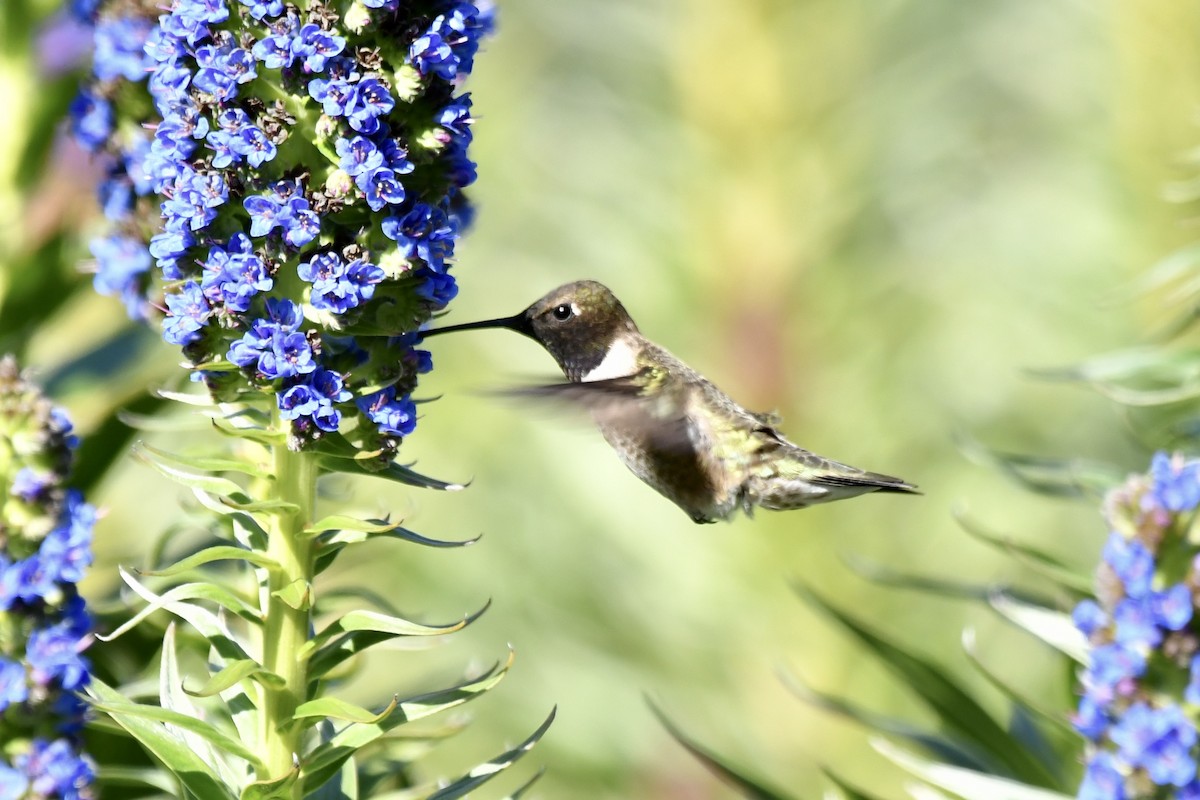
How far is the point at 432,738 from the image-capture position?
106 inches

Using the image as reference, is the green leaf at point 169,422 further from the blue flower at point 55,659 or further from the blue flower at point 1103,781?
the blue flower at point 1103,781

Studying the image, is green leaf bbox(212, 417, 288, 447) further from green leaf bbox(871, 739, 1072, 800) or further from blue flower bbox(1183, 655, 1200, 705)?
blue flower bbox(1183, 655, 1200, 705)

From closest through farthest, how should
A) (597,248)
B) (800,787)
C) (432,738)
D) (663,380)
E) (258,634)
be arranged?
1. (258,634)
2. (432,738)
3. (663,380)
4. (800,787)
5. (597,248)

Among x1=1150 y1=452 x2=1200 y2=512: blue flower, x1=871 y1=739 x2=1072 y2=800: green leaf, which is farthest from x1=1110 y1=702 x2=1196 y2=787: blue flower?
x1=871 y1=739 x2=1072 y2=800: green leaf

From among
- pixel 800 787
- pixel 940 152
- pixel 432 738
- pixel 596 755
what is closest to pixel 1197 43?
pixel 940 152

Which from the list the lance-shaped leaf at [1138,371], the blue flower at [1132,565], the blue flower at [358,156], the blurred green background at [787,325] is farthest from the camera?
the blurred green background at [787,325]

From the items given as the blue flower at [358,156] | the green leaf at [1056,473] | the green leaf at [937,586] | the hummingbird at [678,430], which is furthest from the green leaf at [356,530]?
the green leaf at [1056,473]

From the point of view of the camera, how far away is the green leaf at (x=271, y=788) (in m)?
2.25

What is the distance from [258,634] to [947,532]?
14.6 feet

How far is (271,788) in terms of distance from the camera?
7.47 feet

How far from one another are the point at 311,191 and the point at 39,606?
798mm

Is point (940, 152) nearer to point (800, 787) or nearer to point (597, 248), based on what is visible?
point (597, 248)

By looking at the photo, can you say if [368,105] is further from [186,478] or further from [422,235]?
[186,478]

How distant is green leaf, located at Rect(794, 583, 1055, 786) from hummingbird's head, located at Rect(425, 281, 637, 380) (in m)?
0.79
